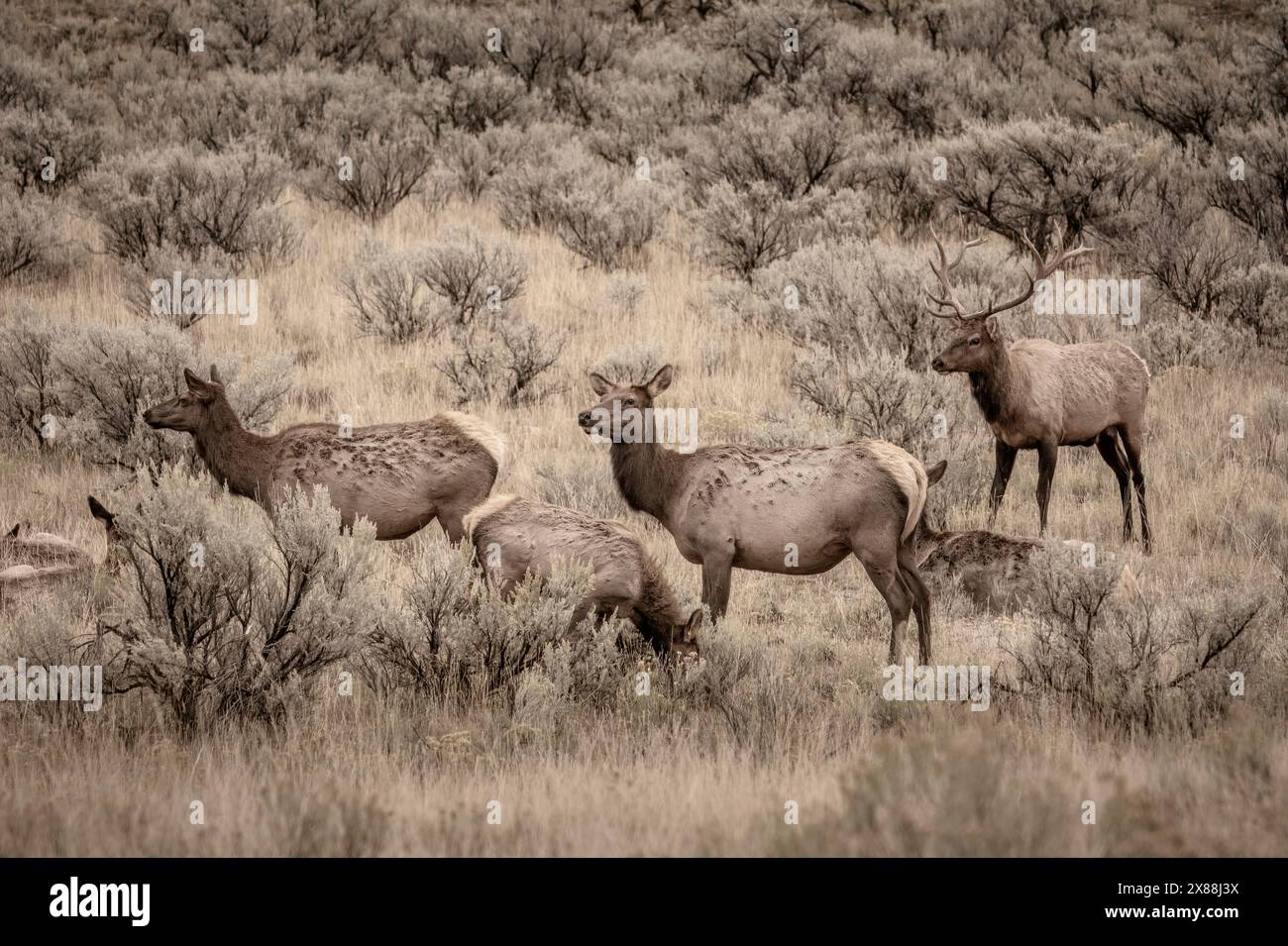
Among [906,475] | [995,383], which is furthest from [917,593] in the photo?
[995,383]

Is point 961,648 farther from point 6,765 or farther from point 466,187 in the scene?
point 466,187

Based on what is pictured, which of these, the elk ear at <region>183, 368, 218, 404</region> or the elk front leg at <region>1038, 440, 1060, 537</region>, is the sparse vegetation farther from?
the elk ear at <region>183, 368, 218, 404</region>

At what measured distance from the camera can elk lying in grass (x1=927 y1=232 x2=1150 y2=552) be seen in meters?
10.5

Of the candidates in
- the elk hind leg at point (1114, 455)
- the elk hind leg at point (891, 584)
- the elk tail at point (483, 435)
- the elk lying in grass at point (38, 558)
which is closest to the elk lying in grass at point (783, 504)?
the elk hind leg at point (891, 584)

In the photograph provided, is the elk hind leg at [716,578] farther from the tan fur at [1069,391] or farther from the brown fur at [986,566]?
the tan fur at [1069,391]

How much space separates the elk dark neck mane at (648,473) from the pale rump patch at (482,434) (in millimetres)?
960

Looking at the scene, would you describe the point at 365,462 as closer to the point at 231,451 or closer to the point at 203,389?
the point at 231,451

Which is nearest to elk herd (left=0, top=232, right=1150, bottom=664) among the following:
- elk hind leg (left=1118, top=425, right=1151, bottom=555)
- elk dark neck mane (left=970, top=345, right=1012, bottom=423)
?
elk hind leg (left=1118, top=425, right=1151, bottom=555)

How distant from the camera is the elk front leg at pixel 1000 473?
10.5 m

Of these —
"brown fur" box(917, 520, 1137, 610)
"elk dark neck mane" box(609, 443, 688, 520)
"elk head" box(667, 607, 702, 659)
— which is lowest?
"elk head" box(667, 607, 702, 659)

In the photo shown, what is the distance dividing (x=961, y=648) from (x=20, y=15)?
121 feet

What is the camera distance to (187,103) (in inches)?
987

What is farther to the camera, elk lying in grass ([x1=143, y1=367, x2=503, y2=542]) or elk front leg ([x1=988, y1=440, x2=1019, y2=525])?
elk front leg ([x1=988, y1=440, x2=1019, y2=525])

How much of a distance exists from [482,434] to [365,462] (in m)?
0.80
